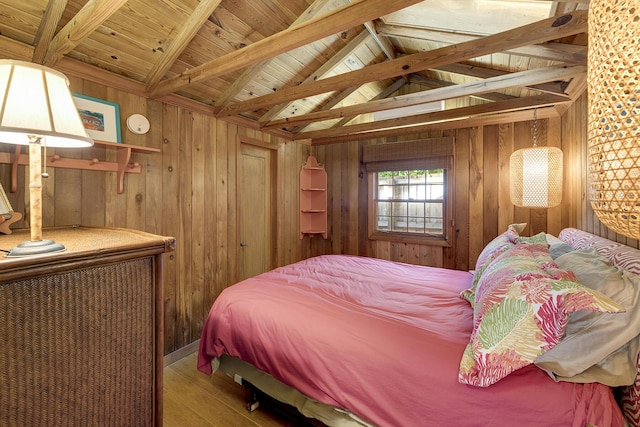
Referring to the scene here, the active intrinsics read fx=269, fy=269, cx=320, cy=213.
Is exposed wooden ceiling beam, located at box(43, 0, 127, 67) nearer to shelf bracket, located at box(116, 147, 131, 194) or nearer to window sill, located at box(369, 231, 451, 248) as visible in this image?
shelf bracket, located at box(116, 147, 131, 194)

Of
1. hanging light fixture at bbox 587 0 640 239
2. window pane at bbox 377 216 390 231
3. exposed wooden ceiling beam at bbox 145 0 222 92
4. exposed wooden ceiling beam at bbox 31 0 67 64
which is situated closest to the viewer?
hanging light fixture at bbox 587 0 640 239

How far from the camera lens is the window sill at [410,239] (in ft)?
10.9

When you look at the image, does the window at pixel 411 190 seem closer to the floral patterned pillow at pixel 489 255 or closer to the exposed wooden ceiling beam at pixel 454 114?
the exposed wooden ceiling beam at pixel 454 114

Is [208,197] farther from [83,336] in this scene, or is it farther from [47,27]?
[83,336]

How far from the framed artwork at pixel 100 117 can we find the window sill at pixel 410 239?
120 inches

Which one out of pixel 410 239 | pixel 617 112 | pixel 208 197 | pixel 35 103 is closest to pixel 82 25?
pixel 35 103

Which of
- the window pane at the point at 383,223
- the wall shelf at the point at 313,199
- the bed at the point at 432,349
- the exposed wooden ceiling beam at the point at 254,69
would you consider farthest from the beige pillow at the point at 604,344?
the wall shelf at the point at 313,199

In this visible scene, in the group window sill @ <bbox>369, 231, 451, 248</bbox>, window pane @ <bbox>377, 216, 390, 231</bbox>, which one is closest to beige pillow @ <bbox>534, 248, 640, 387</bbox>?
window sill @ <bbox>369, 231, 451, 248</bbox>

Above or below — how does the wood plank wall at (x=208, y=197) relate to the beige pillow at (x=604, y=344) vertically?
above

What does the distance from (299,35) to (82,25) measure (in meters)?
1.18

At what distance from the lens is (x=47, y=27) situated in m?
1.56

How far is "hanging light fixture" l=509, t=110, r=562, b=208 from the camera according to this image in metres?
2.16

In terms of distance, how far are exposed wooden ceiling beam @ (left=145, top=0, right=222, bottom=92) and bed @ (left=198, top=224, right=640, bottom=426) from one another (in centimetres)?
175

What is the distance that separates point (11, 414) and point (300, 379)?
43.3 inches
